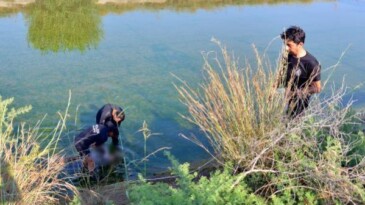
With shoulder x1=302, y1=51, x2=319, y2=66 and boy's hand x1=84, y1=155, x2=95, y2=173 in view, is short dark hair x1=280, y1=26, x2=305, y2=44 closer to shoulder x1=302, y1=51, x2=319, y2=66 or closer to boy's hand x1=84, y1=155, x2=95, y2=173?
shoulder x1=302, y1=51, x2=319, y2=66

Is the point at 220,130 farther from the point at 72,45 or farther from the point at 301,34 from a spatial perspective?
the point at 72,45

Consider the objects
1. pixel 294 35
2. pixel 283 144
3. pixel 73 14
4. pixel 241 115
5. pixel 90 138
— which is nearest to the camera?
pixel 283 144

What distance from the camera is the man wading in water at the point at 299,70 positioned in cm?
334

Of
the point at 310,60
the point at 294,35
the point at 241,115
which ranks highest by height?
the point at 294,35

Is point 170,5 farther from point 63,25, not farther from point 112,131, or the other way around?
point 112,131

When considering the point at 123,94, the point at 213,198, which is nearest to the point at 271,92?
the point at 213,198

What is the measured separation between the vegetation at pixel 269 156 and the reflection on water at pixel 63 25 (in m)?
4.68

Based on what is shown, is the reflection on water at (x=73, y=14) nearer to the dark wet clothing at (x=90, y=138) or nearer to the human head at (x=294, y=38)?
the dark wet clothing at (x=90, y=138)

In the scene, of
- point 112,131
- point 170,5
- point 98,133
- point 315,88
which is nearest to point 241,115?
point 315,88

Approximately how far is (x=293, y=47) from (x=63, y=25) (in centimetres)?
594

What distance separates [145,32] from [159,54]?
130 cm

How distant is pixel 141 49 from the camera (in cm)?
716

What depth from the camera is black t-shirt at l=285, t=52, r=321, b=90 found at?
3396mm

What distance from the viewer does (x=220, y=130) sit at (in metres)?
3.11
